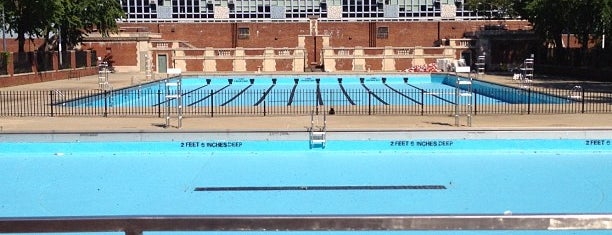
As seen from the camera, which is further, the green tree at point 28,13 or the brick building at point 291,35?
the brick building at point 291,35

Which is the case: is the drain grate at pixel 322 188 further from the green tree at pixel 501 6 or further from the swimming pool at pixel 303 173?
the green tree at pixel 501 6

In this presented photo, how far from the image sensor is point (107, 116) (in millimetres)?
19906

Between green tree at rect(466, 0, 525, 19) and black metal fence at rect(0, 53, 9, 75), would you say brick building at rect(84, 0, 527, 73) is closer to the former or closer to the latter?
green tree at rect(466, 0, 525, 19)

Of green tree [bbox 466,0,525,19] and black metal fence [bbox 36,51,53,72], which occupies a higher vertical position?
green tree [bbox 466,0,525,19]

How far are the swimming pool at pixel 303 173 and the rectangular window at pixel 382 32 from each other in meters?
52.3

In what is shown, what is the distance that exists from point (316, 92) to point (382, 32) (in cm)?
4038

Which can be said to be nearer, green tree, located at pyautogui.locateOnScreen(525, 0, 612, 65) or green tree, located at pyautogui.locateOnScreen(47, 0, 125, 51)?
green tree, located at pyautogui.locateOnScreen(525, 0, 612, 65)

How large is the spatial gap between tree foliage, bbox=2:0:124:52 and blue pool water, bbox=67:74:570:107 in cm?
725

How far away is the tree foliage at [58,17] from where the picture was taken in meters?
39.8

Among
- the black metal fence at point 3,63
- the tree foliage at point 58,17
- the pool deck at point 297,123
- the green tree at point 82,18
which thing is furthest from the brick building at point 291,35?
the pool deck at point 297,123

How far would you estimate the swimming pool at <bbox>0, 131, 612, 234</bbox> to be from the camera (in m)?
10.9

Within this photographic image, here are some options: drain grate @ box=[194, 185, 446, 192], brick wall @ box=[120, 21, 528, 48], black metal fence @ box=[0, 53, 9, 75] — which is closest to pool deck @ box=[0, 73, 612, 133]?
drain grate @ box=[194, 185, 446, 192]

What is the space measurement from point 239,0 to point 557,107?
54.1 meters

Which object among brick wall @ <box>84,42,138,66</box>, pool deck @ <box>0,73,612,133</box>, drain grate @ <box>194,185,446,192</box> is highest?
brick wall @ <box>84,42,138,66</box>
